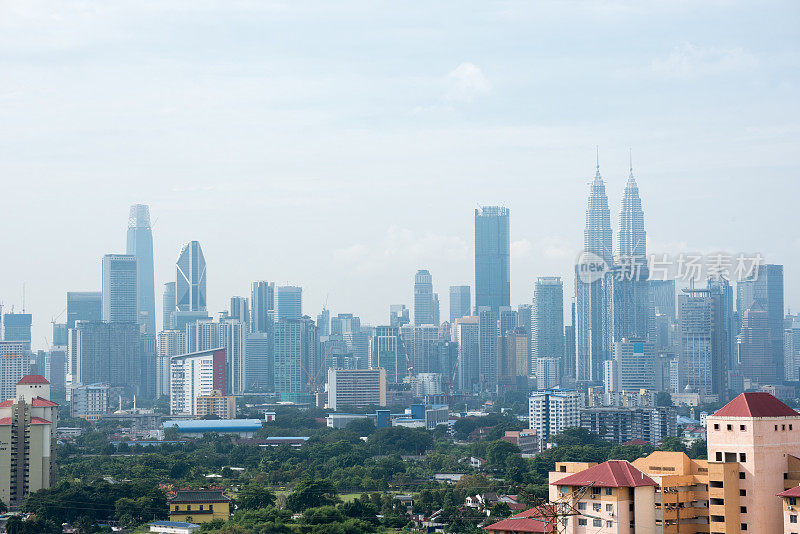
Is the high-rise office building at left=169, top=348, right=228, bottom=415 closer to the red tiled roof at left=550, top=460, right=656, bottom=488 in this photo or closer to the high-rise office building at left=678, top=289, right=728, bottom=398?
the high-rise office building at left=678, top=289, right=728, bottom=398

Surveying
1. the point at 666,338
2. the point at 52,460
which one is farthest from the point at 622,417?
the point at 666,338

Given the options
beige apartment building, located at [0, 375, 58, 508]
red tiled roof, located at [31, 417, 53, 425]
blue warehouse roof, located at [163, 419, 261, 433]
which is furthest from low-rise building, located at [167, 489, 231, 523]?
blue warehouse roof, located at [163, 419, 261, 433]

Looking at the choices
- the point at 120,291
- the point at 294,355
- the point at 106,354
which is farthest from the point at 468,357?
the point at 120,291

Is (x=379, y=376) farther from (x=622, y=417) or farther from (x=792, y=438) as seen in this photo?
(x=792, y=438)

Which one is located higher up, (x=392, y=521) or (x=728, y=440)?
(x=728, y=440)

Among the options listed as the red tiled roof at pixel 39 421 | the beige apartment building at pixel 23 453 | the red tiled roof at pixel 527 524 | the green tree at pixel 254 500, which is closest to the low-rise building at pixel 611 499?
the red tiled roof at pixel 527 524
